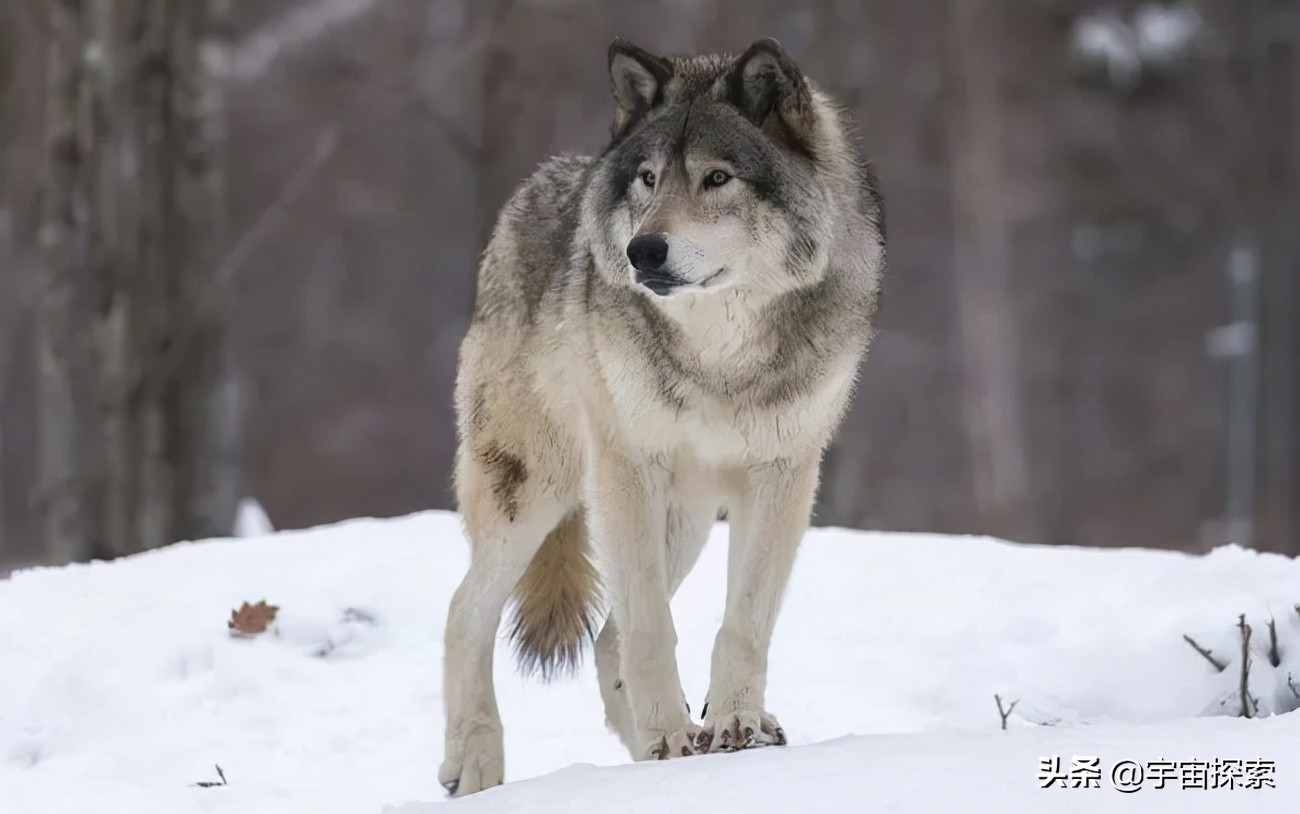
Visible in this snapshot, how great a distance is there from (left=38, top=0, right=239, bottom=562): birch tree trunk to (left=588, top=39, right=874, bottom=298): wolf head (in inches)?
191

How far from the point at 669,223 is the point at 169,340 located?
A: 537 centimetres

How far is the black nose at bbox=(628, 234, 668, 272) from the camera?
3.26 meters

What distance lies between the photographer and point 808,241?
11.7ft

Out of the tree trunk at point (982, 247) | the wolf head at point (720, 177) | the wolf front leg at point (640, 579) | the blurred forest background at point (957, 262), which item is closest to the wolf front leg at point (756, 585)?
the wolf front leg at point (640, 579)

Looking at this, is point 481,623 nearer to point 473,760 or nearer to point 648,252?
point 473,760

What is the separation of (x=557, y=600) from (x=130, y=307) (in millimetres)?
4550

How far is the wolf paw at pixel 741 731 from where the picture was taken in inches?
132

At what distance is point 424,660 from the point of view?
202 inches

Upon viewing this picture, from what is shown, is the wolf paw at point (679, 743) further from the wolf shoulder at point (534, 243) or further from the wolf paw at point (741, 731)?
the wolf shoulder at point (534, 243)

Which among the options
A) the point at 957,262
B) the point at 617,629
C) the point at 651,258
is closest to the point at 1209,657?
the point at 617,629

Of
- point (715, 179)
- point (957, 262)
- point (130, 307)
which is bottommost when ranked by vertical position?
point (715, 179)

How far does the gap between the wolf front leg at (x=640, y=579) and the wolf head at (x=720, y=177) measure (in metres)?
0.50

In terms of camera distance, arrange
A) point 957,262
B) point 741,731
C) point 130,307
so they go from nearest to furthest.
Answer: point 741,731 < point 130,307 < point 957,262

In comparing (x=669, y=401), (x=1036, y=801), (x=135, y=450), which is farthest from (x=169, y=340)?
(x=1036, y=801)
